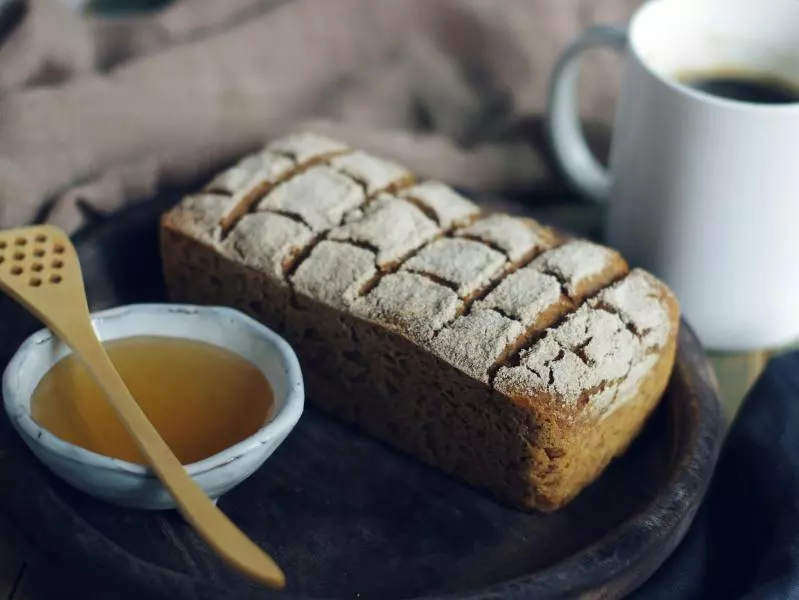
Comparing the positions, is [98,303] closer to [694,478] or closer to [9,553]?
[9,553]

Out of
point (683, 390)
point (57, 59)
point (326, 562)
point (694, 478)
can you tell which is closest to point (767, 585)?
point (694, 478)

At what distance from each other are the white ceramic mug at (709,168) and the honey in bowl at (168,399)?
48 cm

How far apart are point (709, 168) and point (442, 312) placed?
342 mm

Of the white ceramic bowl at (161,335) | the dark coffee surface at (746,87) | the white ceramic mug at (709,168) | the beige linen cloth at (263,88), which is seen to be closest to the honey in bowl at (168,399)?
the white ceramic bowl at (161,335)

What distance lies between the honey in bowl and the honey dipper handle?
0.04m

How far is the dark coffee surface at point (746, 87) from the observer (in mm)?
1179

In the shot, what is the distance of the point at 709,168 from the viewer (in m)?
1.05

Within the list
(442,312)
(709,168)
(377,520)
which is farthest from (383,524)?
(709,168)

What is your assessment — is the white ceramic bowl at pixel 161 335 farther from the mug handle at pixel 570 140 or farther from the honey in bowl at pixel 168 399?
the mug handle at pixel 570 140

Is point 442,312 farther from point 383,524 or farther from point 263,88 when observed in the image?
point 263,88

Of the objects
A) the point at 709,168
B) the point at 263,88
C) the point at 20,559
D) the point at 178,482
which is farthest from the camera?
the point at 263,88

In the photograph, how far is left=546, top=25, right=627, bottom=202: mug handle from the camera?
1.27 meters

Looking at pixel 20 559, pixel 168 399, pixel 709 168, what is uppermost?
pixel 709 168

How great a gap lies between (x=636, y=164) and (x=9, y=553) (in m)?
0.75
